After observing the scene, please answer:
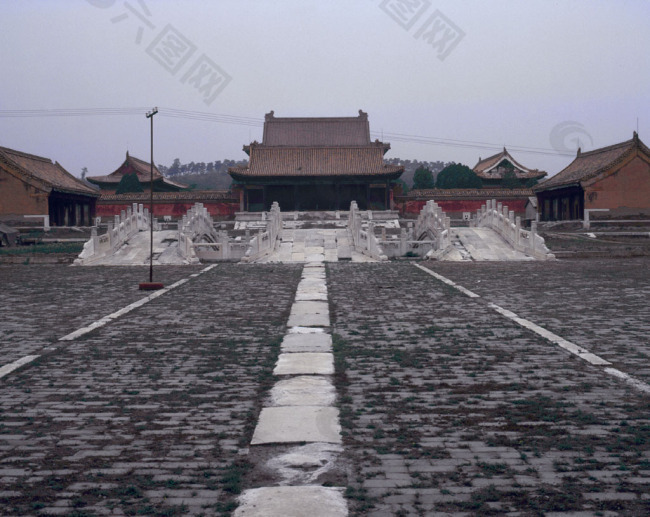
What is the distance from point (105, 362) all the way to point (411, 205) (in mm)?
36152

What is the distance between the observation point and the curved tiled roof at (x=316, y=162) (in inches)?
1566

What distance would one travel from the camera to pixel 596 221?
29.8 meters

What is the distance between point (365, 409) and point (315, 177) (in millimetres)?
36061

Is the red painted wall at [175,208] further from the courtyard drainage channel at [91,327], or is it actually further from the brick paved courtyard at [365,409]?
the brick paved courtyard at [365,409]

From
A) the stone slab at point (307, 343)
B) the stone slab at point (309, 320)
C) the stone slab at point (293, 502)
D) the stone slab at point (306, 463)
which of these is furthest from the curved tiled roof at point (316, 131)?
the stone slab at point (293, 502)

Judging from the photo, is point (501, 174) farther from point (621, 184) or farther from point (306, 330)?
point (306, 330)

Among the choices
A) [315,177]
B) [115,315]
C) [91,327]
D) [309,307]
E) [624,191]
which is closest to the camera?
[91,327]

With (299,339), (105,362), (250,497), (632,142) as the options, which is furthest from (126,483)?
(632,142)

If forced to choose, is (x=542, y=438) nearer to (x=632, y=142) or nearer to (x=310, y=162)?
(x=632, y=142)

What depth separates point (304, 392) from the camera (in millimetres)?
5152

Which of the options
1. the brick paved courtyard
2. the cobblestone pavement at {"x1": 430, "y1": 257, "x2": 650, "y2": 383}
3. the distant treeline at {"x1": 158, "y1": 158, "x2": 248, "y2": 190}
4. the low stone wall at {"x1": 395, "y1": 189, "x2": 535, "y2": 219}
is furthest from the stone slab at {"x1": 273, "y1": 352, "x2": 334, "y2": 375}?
the distant treeline at {"x1": 158, "y1": 158, "x2": 248, "y2": 190}

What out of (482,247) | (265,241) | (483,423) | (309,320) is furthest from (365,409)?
(482,247)

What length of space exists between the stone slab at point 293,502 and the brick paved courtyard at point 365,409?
9cm

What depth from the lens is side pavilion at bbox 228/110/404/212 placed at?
39.9 meters
